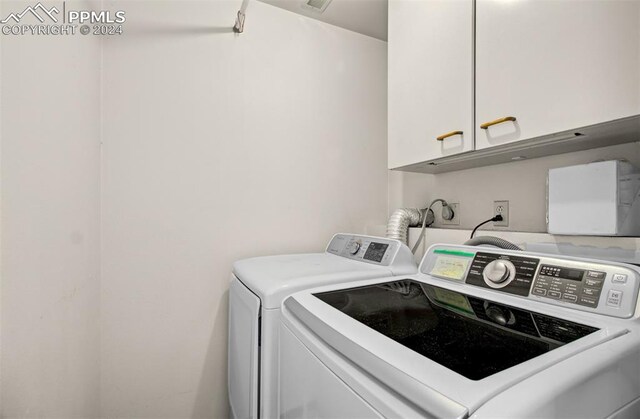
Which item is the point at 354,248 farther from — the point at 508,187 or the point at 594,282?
the point at 594,282

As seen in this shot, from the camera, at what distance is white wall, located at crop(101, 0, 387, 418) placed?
4.29ft

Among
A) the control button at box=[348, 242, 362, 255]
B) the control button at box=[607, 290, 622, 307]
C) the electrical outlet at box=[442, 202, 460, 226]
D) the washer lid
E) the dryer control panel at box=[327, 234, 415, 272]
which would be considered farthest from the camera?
the electrical outlet at box=[442, 202, 460, 226]

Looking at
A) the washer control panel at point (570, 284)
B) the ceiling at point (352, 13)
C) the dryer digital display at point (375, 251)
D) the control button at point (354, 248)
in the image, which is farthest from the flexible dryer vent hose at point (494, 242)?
the ceiling at point (352, 13)

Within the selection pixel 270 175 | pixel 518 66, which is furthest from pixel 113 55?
pixel 518 66

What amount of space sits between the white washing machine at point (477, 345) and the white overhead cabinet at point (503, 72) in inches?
16.4

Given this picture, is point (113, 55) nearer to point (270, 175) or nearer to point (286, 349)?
point (270, 175)

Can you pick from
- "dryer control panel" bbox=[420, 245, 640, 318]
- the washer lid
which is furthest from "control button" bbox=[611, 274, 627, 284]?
the washer lid

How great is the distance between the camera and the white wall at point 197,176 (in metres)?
1.31

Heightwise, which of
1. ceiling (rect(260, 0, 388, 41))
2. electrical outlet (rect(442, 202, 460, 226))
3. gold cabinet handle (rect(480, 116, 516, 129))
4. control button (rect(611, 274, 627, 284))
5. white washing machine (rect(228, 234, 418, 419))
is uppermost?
ceiling (rect(260, 0, 388, 41))

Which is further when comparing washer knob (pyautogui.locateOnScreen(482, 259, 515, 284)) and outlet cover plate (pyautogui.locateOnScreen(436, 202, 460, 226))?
outlet cover plate (pyautogui.locateOnScreen(436, 202, 460, 226))

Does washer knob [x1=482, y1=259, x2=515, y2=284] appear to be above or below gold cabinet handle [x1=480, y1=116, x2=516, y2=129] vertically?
below

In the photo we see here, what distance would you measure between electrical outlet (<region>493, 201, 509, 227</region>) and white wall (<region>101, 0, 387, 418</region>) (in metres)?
0.83

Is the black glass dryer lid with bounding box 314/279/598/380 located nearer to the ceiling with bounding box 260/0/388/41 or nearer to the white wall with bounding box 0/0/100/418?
the white wall with bounding box 0/0/100/418

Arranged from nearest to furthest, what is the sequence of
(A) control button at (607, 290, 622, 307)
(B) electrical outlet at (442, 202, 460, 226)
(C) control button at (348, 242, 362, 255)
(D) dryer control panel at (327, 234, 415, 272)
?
(A) control button at (607, 290, 622, 307) < (D) dryer control panel at (327, 234, 415, 272) < (C) control button at (348, 242, 362, 255) < (B) electrical outlet at (442, 202, 460, 226)
